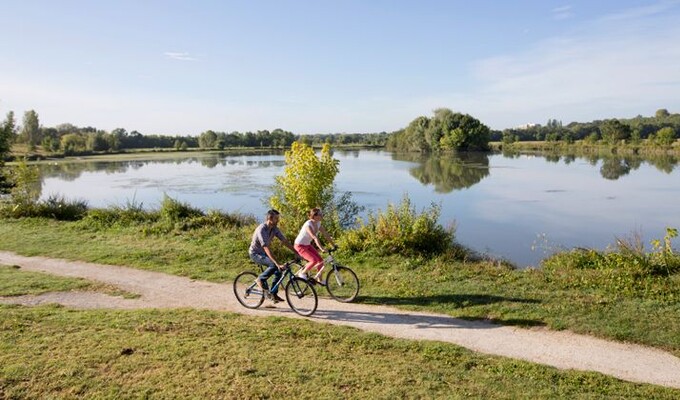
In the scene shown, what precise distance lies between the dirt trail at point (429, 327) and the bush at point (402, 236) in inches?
146

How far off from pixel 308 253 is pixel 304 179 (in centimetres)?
659

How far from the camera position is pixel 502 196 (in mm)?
31797

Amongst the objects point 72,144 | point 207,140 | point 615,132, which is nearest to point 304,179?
point 615,132

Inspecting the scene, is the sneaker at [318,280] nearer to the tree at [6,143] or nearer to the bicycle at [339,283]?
the bicycle at [339,283]

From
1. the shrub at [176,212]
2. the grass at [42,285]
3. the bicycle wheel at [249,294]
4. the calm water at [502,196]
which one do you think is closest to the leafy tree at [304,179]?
the shrub at [176,212]

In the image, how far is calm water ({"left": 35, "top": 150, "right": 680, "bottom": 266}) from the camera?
781 inches

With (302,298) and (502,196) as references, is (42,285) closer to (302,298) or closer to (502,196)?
(302,298)

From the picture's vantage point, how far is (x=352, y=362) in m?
6.48

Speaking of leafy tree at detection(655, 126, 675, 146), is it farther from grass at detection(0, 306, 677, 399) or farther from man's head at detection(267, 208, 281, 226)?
grass at detection(0, 306, 677, 399)

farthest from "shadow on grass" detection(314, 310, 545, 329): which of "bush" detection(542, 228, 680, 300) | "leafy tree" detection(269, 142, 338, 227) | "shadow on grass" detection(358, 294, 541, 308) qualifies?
"leafy tree" detection(269, 142, 338, 227)

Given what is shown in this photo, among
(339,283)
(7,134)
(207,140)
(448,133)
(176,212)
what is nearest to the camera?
(339,283)

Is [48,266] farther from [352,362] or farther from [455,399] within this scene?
[455,399]

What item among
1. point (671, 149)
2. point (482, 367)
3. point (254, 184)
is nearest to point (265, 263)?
point (482, 367)

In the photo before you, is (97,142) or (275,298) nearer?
(275,298)
